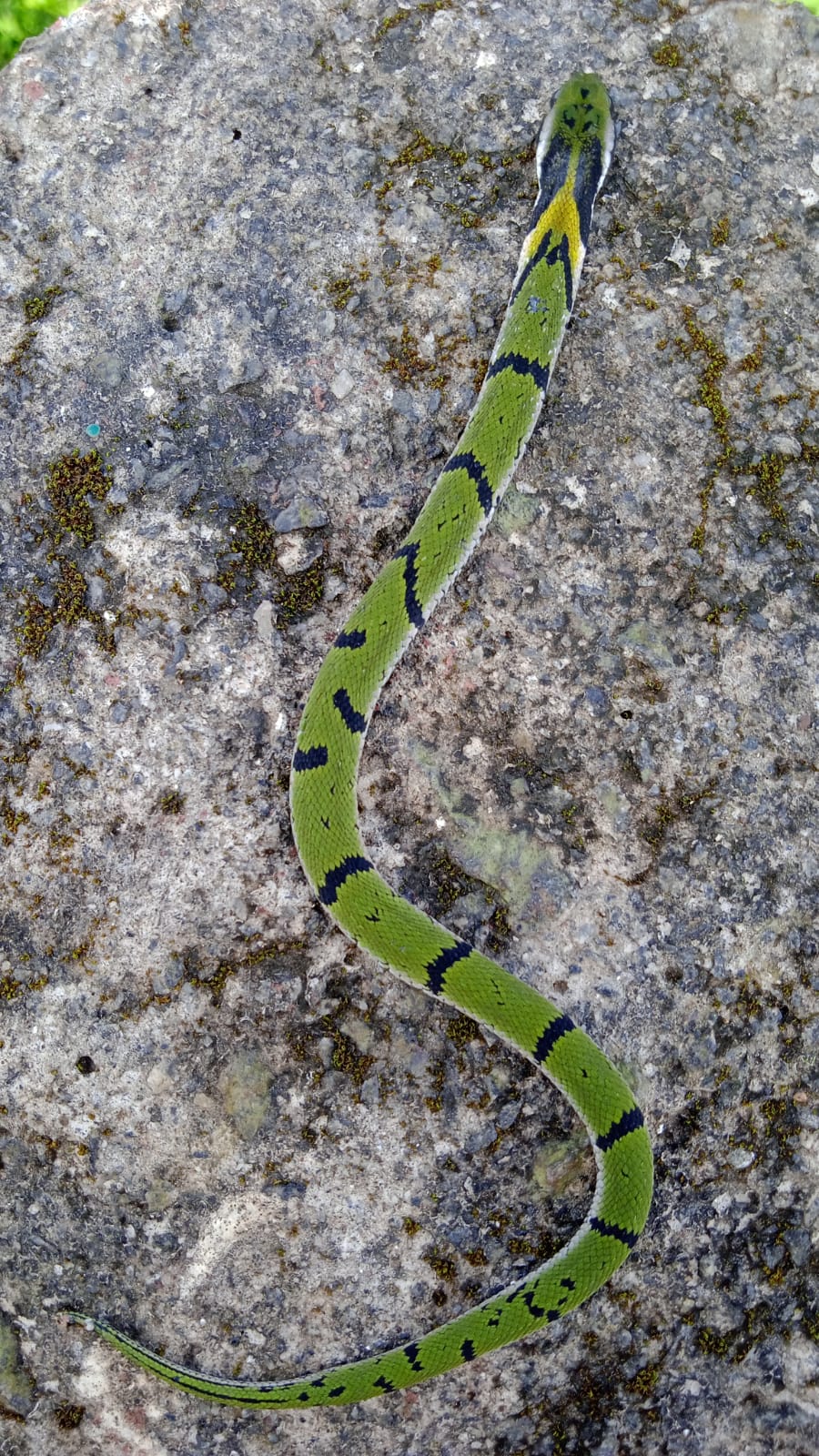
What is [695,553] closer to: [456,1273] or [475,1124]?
[475,1124]

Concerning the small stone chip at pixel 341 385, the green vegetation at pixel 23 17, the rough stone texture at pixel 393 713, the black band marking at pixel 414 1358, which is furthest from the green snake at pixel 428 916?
the green vegetation at pixel 23 17

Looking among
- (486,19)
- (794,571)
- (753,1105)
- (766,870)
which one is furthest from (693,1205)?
(486,19)

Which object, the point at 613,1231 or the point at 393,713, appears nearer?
the point at 613,1231

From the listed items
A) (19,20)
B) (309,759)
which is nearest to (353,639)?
(309,759)

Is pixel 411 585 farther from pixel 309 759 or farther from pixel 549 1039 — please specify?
pixel 549 1039

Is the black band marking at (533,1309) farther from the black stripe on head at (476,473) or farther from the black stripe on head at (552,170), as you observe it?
the black stripe on head at (552,170)
